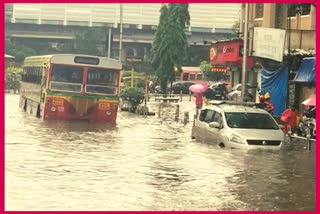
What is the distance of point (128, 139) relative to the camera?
2423cm

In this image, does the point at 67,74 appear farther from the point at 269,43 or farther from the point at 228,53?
the point at 228,53

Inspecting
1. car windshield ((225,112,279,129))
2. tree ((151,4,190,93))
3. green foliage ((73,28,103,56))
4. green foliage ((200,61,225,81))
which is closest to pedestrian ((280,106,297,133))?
car windshield ((225,112,279,129))

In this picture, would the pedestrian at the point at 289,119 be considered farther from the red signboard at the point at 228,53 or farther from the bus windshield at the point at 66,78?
the red signboard at the point at 228,53

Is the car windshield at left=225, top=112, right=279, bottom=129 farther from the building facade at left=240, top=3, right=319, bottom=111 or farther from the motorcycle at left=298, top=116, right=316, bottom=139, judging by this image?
the building facade at left=240, top=3, right=319, bottom=111

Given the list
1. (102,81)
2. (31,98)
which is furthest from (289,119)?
(31,98)

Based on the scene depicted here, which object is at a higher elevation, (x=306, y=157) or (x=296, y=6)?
(x=296, y=6)

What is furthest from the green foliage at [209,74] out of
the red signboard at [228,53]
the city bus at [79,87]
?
the city bus at [79,87]

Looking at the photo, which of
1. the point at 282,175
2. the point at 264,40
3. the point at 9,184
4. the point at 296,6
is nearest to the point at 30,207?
the point at 9,184

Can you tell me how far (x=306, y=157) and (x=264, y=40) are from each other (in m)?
14.1

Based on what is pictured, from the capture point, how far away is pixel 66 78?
28984mm

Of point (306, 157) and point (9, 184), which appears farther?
point (306, 157)

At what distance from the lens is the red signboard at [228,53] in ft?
147

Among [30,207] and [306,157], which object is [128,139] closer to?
[306,157]

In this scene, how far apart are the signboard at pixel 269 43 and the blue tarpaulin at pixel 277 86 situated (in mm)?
1323
